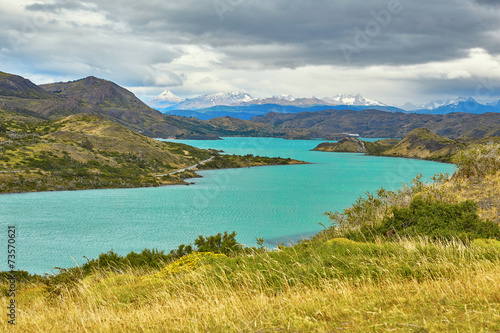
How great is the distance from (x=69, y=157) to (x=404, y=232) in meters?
126

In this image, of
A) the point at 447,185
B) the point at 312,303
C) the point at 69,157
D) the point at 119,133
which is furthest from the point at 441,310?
the point at 119,133

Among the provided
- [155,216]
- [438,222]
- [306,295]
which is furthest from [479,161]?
[155,216]

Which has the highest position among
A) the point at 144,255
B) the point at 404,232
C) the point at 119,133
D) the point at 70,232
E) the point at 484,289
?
the point at 119,133

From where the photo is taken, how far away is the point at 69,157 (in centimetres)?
12375

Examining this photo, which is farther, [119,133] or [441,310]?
[119,133]

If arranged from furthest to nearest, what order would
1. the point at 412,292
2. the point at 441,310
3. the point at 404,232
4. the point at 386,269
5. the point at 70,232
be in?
the point at 70,232 < the point at 404,232 < the point at 386,269 < the point at 412,292 < the point at 441,310

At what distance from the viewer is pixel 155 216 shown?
70.8m

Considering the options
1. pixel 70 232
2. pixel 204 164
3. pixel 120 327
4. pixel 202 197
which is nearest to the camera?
pixel 120 327

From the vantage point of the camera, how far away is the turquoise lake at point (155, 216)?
49281 mm

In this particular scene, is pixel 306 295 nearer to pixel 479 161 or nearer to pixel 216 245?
pixel 216 245

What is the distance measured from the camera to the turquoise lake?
49.3 m

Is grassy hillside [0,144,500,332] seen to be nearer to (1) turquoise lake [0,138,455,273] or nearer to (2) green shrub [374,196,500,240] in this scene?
(2) green shrub [374,196,500,240]

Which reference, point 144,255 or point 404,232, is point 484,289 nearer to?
point 404,232

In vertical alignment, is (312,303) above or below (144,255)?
above
